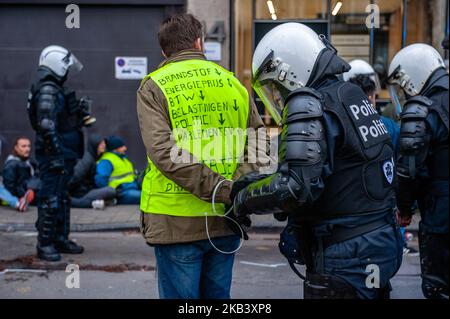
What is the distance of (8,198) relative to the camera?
32.3 ft

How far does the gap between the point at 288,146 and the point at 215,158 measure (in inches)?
26.1

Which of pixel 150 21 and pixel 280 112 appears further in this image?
pixel 150 21

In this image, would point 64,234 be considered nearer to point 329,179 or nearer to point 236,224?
point 236,224

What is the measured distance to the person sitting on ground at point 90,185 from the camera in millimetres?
10070

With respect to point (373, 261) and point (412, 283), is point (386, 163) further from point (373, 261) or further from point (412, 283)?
point (412, 283)

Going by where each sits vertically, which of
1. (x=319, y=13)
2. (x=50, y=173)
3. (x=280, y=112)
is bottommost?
(x=50, y=173)

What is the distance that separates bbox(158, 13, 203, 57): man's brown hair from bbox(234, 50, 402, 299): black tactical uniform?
0.73 metres

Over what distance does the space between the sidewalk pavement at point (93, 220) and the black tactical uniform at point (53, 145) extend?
1699 mm

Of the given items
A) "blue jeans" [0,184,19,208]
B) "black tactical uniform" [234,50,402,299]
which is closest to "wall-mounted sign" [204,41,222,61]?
"blue jeans" [0,184,19,208]

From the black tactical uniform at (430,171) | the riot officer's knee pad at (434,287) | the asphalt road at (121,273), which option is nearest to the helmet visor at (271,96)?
the black tactical uniform at (430,171)

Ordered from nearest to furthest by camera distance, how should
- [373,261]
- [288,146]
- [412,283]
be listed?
[288,146] < [373,261] < [412,283]

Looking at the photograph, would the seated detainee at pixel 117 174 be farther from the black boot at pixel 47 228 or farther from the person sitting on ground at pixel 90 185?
the black boot at pixel 47 228

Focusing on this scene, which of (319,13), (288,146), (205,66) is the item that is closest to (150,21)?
(319,13)
